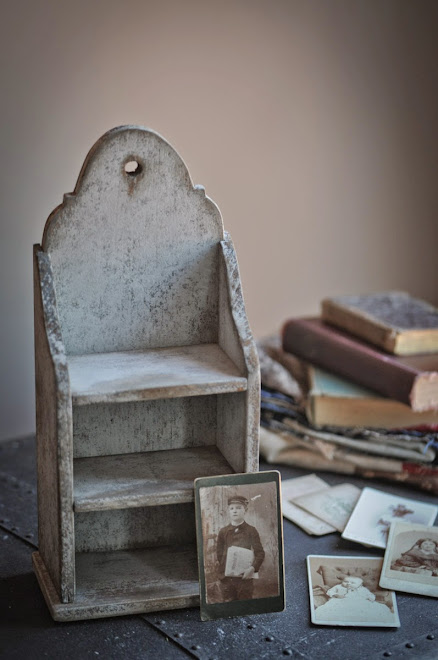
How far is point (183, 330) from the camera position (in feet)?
4.71

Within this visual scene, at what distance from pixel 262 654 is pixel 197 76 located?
1.24 metres

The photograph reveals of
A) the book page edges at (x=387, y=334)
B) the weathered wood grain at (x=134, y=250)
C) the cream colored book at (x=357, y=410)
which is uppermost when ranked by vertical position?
the weathered wood grain at (x=134, y=250)

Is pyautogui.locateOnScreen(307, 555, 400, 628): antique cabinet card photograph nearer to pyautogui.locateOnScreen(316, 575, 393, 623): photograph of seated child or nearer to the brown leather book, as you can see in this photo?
pyautogui.locateOnScreen(316, 575, 393, 623): photograph of seated child

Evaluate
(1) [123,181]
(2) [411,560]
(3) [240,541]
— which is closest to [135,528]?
(3) [240,541]

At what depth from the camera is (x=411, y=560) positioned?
148 cm

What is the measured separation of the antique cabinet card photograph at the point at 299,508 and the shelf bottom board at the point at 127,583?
0.76 feet

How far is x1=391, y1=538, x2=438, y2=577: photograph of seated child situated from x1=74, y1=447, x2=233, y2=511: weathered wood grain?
12.8 inches

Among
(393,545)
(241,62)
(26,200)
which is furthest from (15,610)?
(241,62)

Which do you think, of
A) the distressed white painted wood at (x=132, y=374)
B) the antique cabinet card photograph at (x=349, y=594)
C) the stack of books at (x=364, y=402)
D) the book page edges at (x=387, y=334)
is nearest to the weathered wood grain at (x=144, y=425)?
the distressed white painted wood at (x=132, y=374)

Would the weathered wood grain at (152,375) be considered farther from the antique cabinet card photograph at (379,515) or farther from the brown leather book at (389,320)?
the brown leather book at (389,320)

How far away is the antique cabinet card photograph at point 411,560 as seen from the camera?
55.6 inches

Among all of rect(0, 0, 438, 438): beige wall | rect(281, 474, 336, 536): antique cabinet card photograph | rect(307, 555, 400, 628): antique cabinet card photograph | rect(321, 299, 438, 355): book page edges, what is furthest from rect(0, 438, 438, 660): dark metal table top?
rect(0, 0, 438, 438): beige wall

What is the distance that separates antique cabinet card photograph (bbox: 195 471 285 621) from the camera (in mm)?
1329

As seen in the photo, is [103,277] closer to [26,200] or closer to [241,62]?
[26,200]
